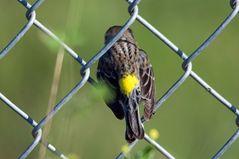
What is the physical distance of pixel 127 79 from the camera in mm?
6164

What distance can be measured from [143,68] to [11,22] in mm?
2719

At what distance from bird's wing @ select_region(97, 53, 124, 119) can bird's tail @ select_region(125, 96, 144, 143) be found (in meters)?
0.05

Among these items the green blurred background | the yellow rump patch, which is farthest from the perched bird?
the green blurred background

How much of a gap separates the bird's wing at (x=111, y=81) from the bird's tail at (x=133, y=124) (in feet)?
0.16

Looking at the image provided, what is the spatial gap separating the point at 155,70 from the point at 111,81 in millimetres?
2926

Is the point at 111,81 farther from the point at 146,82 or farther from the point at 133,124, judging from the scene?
the point at 133,124

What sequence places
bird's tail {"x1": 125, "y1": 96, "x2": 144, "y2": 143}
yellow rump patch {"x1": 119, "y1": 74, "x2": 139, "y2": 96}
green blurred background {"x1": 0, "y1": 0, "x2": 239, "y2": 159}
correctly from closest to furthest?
bird's tail {"x1": 125, "y1": 96, "x2": 144, "y2": 143} → yellow rump patch {"x1": 119, "y1": 74, "x2": 139, "y2": 96} → green blurred background {"x1": 0, "y1": 0, "x2": 239, "y2": 159}

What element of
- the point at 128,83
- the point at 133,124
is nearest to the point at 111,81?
the point at 128,83

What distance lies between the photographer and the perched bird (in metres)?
5.89

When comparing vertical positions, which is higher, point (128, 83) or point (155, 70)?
point (128, 83)

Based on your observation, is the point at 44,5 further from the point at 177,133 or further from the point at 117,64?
the point at 117,64

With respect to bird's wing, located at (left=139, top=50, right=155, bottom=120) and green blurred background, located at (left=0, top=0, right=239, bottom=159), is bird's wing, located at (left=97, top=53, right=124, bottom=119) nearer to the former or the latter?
bird's wing, located at (left=139, top=50, right=155, bottom=120)

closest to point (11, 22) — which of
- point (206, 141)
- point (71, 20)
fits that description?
point (206, 141)

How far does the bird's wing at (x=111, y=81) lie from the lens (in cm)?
589
